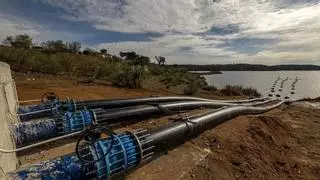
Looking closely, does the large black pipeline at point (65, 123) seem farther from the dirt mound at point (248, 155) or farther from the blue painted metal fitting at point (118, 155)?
the dirt mound at point (248, 155)

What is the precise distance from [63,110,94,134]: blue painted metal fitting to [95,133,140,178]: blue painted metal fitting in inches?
73.1

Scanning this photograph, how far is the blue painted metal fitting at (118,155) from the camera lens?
14.0 feet

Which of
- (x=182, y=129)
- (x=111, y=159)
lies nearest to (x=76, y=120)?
(x=182, y=129)

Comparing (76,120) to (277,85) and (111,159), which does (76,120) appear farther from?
(277,85)

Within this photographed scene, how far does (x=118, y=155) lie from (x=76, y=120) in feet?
7.87

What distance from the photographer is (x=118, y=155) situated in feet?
14.9

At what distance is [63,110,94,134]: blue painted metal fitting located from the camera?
6352 mm

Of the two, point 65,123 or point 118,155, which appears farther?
point 65,123

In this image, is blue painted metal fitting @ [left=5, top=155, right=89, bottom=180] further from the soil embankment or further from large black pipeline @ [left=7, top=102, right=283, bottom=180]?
the soil embankment

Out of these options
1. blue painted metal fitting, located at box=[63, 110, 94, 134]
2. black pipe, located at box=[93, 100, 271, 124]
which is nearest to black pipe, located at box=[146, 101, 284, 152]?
black pipe, located at box=[93, 100, 271, 124]

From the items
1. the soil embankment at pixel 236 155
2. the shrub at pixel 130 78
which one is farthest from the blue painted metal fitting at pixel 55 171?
the shrub at pixel 130 78

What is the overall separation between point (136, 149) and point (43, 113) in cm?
310

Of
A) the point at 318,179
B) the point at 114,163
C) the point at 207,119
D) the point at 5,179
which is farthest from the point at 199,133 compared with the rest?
the point at 5,179

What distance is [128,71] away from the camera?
922 inches
